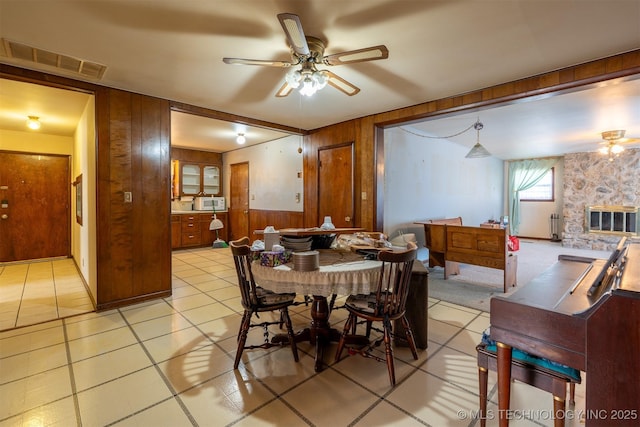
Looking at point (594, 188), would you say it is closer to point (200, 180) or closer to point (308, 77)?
point (308, 77)

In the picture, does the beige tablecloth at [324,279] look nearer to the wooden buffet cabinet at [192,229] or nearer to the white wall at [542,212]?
the wooden buffet cabinet at [192,229]

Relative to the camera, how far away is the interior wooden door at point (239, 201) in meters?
7.07

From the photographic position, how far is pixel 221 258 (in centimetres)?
591

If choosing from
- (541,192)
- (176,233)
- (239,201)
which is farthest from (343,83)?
(541,192)

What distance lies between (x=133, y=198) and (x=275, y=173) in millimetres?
3195

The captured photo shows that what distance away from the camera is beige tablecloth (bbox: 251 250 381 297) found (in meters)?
1.87

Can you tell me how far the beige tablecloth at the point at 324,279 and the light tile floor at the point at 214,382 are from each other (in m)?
0.64

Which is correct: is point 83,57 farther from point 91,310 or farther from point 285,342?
point 285,342

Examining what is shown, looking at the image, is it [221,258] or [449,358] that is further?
[221,258]

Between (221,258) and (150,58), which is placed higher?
(150,58)

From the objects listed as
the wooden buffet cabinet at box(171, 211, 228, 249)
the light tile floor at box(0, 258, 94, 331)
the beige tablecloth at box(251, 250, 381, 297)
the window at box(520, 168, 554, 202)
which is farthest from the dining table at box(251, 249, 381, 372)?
the window at box(520, 168, 554, 202)

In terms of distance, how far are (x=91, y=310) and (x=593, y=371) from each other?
4.14 metres

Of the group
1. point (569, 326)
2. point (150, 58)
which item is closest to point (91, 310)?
point (150, 58)

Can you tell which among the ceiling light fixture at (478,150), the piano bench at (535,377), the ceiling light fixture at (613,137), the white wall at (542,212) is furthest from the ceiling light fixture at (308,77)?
A: the white wall at (542,212)
